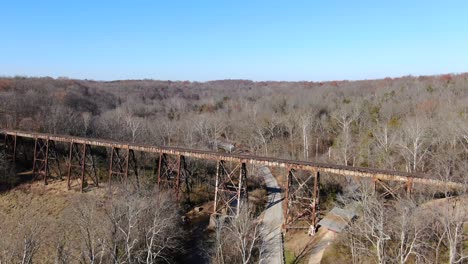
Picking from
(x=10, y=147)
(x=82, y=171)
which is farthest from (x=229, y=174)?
(x=10, y=147)

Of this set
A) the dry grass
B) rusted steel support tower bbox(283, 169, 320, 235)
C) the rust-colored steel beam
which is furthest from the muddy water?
the dry grass

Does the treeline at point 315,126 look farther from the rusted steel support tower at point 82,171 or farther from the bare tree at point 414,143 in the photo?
the rusted steel support tower at point 82,171

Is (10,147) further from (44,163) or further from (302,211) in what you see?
(302,211)

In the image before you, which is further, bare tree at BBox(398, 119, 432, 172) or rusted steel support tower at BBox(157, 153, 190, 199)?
bare tree at BBox(398, 119, 432, 172)

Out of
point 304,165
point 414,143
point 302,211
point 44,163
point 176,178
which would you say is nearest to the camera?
point 304,165

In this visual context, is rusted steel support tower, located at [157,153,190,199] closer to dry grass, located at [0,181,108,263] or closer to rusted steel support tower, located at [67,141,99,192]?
dry grass, located at [0,181,108,263]

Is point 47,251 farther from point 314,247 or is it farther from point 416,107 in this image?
point 416,107

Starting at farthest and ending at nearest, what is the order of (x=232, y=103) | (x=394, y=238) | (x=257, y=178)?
(x=232, y=103)
(x=257, y=178)
(x=394, y=238)

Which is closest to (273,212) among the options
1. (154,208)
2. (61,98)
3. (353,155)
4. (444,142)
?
→ (154,208)
